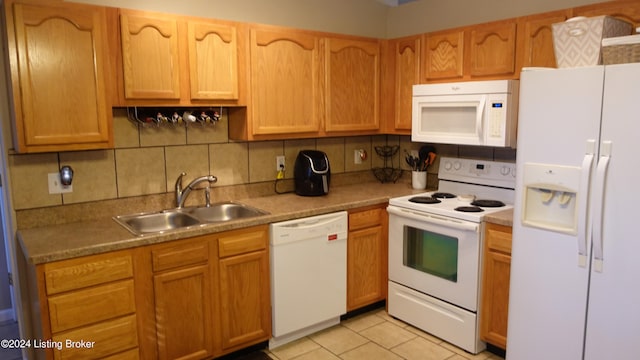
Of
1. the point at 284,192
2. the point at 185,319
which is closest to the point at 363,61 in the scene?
the point at 284,192

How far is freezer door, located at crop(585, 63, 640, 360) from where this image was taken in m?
1.92

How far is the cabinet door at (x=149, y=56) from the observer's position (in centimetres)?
247

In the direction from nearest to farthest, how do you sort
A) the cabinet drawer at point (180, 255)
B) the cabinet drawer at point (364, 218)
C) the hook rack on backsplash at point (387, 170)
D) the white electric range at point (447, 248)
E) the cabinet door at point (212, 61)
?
the cabinet drawer at point (180, 255) < the cabinet door at point (212, 61) < the white electric range at point (447, 248) < the cabinet drawer at point (364, 218) < the hook rack on backsplash at point (387, 170)

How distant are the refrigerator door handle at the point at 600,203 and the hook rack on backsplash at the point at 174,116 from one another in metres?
2.15

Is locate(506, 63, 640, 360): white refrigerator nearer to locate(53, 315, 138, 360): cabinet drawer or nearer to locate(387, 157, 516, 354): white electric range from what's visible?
locate(387, 157, 516, 354): white electric range

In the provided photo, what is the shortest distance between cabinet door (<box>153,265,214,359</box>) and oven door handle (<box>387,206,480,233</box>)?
1.31 meters

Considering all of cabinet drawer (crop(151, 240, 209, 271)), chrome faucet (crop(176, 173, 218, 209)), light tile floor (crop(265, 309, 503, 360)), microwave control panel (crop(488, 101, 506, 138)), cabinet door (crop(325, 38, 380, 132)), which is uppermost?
cabinet door (crop(325, 38, 380, 132))

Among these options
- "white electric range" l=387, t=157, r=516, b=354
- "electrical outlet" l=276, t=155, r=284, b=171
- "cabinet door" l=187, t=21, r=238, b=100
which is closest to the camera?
"cabinet door" l=187, t=21, r=238, b=100

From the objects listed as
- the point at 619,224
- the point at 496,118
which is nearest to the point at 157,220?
the point at 496,118

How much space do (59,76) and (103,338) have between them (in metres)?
1.29

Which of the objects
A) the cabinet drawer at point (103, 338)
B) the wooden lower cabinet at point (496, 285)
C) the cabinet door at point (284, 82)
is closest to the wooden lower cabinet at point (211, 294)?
the cabinet drawer at point (103, 338)

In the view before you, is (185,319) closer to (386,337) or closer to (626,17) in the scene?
(386,337)

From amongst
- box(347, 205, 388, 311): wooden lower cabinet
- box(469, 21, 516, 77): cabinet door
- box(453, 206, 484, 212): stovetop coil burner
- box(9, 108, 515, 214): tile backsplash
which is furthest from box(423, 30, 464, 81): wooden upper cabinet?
box(347, 205, 388, 311): wooden lower cabinet

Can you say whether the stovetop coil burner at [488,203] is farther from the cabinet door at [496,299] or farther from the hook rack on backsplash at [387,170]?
the hook rack on backsplash at [387,170]
